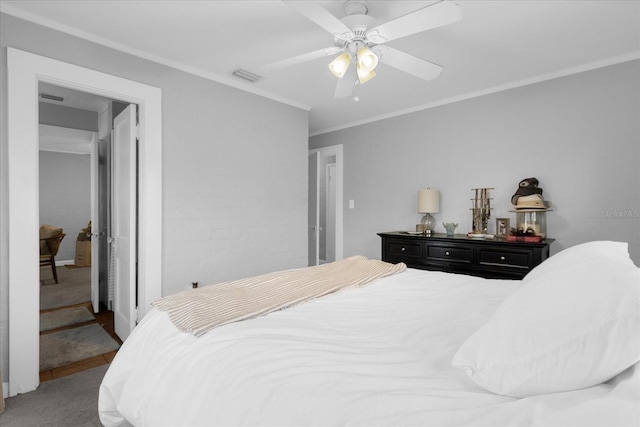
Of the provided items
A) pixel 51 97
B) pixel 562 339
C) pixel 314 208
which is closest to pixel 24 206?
pixel 51 97

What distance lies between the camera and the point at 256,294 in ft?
5.58

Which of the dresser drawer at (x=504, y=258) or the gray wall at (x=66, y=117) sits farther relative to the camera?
the gray wall at (x=66, y=117)

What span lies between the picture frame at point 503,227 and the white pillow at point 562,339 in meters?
2.62

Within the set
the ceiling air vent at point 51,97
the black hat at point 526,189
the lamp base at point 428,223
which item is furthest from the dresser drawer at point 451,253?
the ceiling air vent at point 51,97

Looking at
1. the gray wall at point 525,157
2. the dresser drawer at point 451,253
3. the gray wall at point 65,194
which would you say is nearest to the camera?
the gray wall at point 525,157

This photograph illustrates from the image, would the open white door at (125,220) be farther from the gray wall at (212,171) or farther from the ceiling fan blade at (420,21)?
the ceiling fan blade at (420,21)

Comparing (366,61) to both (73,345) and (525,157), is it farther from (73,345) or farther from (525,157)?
(73,345)

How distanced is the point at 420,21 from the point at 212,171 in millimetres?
2242

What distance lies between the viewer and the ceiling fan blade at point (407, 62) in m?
2.09

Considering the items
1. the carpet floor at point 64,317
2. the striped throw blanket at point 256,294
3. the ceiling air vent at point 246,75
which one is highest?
the ceiling air vent at point 246,75

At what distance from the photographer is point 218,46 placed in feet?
A: 8.71

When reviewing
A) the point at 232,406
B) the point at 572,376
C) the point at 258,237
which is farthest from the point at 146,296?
the point at 572,376

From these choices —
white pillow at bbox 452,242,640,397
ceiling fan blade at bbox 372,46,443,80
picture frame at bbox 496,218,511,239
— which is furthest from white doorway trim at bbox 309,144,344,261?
white pillow at bbox 452,242,640,397

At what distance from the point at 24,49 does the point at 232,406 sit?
272cm
